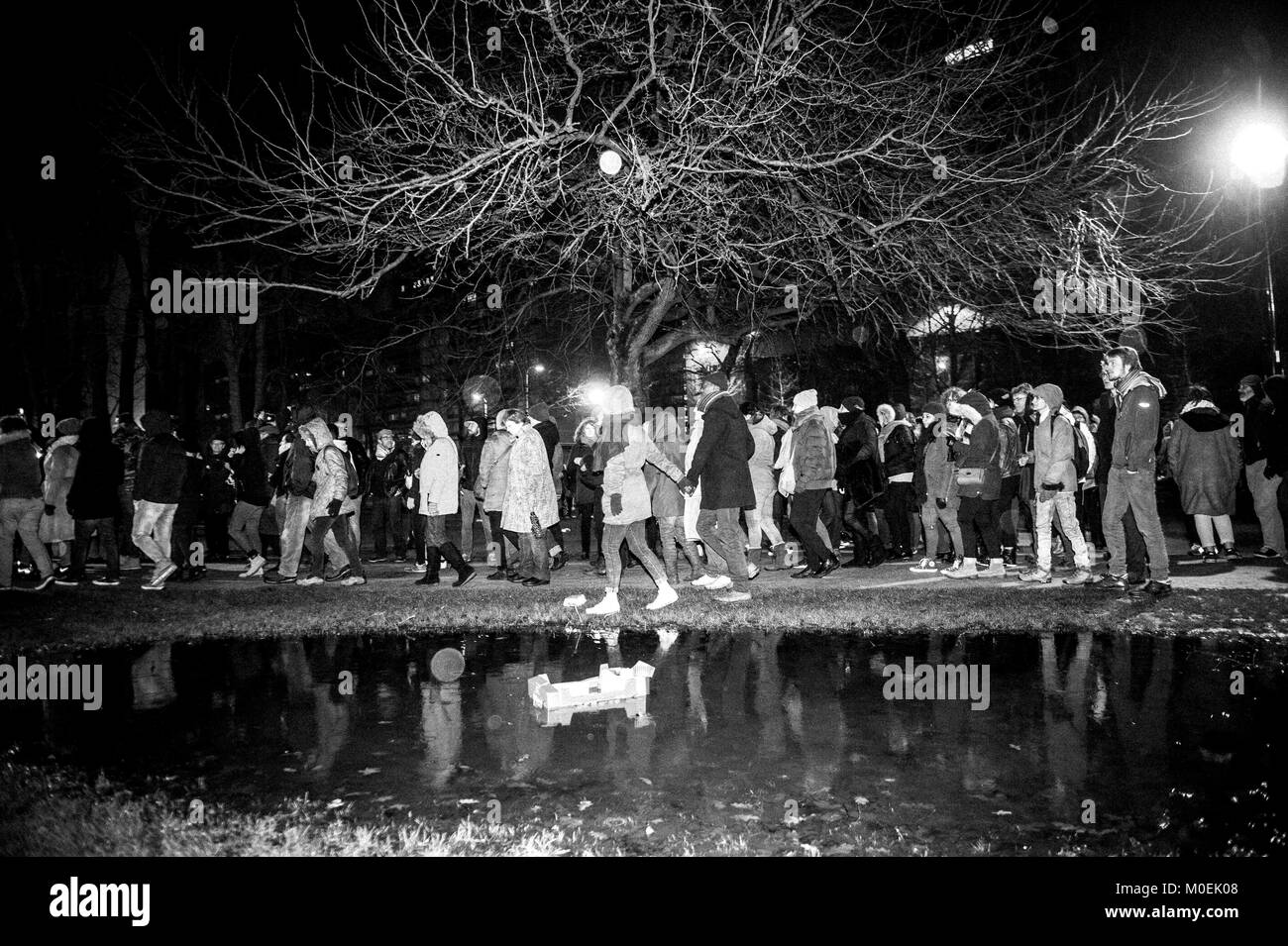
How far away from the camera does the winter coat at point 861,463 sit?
37.4ft

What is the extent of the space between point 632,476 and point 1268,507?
27.0 feet

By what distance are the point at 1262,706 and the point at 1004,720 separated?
1683mm

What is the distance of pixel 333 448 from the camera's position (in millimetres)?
10797

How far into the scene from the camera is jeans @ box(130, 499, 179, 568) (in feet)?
36.3

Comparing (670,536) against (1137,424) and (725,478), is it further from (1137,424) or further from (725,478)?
(1137,424)

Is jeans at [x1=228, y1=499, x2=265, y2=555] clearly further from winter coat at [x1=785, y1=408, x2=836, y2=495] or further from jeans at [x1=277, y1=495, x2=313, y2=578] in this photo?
winter coat at [x1=785, y1=408, x2=836, y2=495]

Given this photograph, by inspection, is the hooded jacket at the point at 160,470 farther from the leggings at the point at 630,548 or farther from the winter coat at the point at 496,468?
the leggings at the point at 630,548

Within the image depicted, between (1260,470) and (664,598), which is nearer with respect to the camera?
(664,598)

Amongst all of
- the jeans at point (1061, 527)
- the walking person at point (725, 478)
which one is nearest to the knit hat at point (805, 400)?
the walking person at point (725, 478)

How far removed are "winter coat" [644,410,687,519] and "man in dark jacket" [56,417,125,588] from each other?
6.93 meters

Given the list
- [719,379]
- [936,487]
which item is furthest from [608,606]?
[936,487]

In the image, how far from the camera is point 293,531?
36.3 feet

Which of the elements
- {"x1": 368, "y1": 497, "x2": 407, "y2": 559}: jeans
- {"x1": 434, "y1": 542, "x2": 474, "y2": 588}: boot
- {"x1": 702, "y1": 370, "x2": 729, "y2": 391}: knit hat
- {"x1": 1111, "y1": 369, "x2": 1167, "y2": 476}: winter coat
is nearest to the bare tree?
{"x1": 702, "y1": 370, "x2": 729, "y2": 391}: knit hat

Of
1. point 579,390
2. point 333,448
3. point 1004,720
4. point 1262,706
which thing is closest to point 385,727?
point 1004,720
